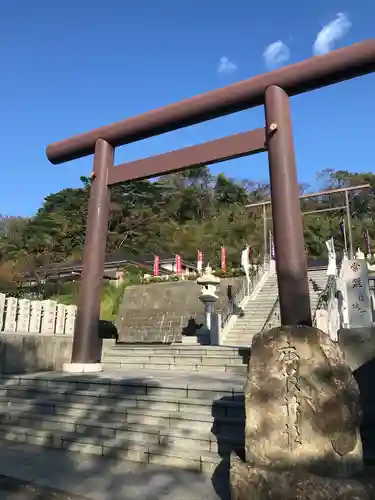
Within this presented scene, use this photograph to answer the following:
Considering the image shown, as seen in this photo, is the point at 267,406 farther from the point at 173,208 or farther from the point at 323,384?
the point at 173,208

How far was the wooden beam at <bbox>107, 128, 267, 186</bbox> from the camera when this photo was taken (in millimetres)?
7266

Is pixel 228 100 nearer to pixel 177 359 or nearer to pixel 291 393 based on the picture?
pixel 291 393

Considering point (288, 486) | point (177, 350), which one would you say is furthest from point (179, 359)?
point (288, 486)

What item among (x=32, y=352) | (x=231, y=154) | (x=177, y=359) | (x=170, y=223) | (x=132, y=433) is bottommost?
(x=132, y=433)

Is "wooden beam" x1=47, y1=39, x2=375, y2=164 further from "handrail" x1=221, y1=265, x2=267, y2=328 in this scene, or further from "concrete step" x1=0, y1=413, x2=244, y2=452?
"handrail" x1=221, y1=265, x2=267, y2=328

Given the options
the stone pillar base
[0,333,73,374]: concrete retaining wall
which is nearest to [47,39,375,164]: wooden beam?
[0,333,73,374]: concrete retaining wall

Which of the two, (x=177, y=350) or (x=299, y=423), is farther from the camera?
(x=177, y=350)

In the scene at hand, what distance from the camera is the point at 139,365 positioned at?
Answer: 9.98 meters

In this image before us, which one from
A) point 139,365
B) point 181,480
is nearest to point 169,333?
point 139,365

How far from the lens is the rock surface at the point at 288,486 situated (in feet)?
9.39

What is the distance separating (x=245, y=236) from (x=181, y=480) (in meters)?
45.2

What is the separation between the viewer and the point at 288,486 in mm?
3029

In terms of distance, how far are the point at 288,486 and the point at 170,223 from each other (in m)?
49.0

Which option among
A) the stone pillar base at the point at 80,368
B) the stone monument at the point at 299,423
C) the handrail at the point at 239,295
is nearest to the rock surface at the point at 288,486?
the stone monument at the point at 299,423
